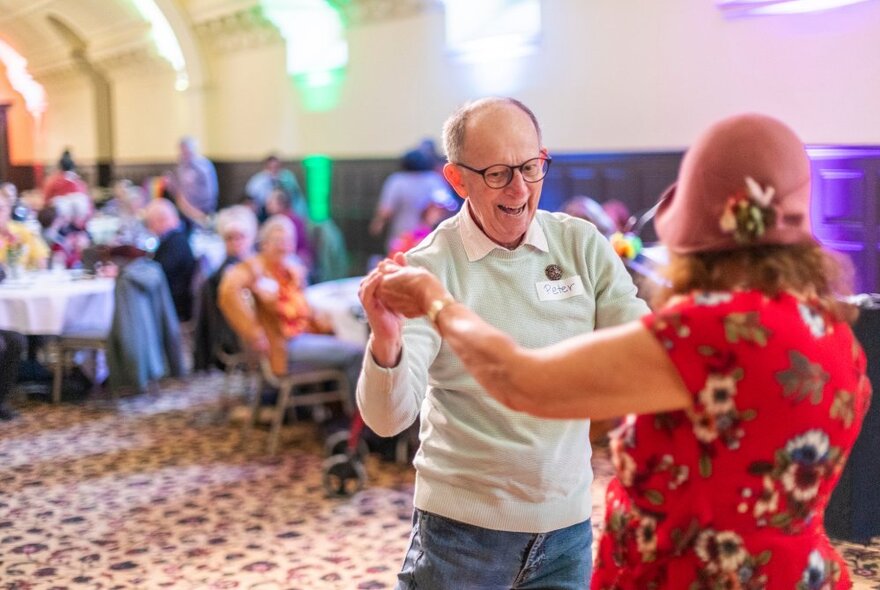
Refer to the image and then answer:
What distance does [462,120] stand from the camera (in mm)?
1773

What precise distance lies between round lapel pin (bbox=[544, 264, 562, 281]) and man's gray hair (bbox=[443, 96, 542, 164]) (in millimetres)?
225

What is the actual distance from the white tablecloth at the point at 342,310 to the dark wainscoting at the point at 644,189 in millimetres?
2272

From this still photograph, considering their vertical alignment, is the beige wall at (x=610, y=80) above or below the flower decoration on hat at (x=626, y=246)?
above

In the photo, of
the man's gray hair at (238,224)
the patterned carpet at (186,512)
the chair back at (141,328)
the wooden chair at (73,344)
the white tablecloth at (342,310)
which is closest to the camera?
the patterned carpet at (186,512)

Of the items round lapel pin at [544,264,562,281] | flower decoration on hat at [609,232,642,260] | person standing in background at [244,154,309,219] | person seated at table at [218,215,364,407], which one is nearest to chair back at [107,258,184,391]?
person seated at table at [218,215,364,407]

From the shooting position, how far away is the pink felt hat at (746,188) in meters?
1.17

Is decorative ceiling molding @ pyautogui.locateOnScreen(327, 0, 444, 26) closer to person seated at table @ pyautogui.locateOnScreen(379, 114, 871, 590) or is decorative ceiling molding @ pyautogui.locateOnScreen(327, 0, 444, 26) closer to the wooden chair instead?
the wooden chair

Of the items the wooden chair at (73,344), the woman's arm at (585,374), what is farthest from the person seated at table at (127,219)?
the woman's arm at (585,374)

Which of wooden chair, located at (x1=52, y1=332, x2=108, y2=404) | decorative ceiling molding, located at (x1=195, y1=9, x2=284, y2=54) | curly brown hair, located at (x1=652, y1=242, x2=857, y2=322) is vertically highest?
decorative ceiling molding, located at (x1=195, y1=9, x2=284, y2=54)

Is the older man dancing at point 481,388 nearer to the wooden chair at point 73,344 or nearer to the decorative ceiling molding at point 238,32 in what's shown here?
the wooden chair at point 73,344

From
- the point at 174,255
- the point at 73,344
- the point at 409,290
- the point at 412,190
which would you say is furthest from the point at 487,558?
the point at 412,190

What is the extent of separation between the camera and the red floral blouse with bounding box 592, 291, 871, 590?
3.80 ft

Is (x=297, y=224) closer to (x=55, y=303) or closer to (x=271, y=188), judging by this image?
(x=55, y=303)

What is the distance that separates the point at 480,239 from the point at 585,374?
615 mm
